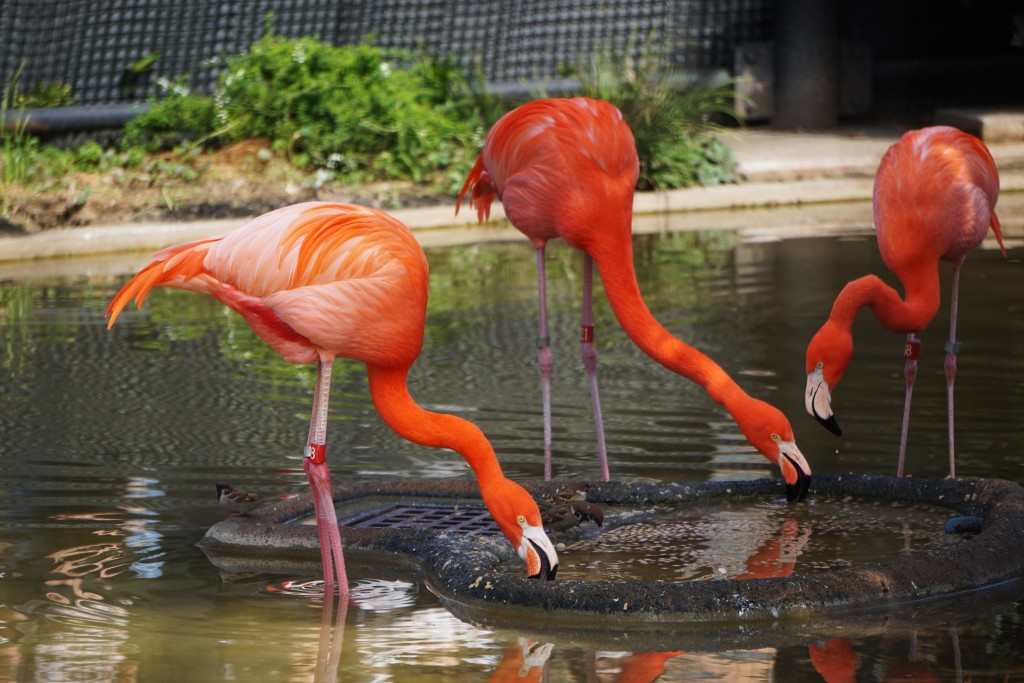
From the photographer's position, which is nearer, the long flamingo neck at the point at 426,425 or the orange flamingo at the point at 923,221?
the long flamingo neck at the point at 426,425

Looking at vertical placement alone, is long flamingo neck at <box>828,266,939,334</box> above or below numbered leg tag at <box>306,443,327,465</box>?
above

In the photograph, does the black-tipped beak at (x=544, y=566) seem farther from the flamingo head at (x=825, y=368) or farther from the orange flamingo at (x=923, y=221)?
the orange flamingo at (x=923, y=221)

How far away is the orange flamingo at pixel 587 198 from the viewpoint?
16.7 ft

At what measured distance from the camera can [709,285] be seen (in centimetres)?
952

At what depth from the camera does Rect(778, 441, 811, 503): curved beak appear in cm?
457

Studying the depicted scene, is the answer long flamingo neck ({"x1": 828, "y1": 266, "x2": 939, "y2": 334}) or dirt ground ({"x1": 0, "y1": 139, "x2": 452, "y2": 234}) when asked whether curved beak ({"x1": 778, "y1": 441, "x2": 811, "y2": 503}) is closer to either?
long flamingo neck ({"x1": 828, "y1": 266, "x2": 939, "y2": 334})

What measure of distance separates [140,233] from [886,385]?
6.78m

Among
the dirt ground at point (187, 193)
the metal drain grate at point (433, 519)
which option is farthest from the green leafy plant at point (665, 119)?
the metal drain grate at point (433, 519)

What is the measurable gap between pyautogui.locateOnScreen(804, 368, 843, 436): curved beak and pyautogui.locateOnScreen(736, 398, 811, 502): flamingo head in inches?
17.1

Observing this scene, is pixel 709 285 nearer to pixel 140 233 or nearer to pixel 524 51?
pixel 140 233

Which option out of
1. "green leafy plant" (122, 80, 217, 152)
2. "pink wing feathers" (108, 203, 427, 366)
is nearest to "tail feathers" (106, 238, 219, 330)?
"pink wing feathers" (108, 203, 427, 366)

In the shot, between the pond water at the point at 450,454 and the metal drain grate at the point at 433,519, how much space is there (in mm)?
336

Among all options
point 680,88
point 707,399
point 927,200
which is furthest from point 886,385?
point 680,88

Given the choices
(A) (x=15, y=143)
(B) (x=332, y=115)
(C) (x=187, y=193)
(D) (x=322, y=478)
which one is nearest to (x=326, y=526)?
(D) (x=322, y=478)
